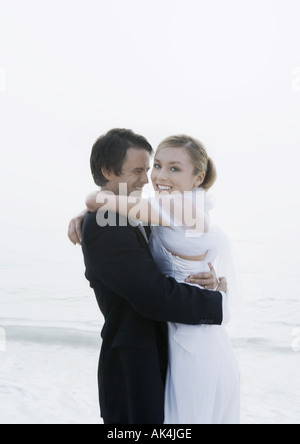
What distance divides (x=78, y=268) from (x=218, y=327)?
1262 centimetres

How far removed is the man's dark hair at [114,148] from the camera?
1855 millimetres

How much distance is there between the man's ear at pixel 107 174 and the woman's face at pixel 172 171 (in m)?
0.19

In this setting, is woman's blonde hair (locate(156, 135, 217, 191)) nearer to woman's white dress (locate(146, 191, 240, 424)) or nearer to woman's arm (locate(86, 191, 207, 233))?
woman's arm (locate(86, 191, 207, 233))

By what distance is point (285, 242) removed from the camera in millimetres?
16984

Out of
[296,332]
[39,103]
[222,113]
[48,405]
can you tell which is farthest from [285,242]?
[48,405]

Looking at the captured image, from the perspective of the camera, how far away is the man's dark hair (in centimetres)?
186

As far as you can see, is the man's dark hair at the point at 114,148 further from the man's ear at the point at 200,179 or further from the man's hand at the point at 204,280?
the man's hand at the point at 204,280

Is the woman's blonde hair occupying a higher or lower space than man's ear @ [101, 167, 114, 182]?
higher

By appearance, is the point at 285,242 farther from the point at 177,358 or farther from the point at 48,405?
the point at 177,358
